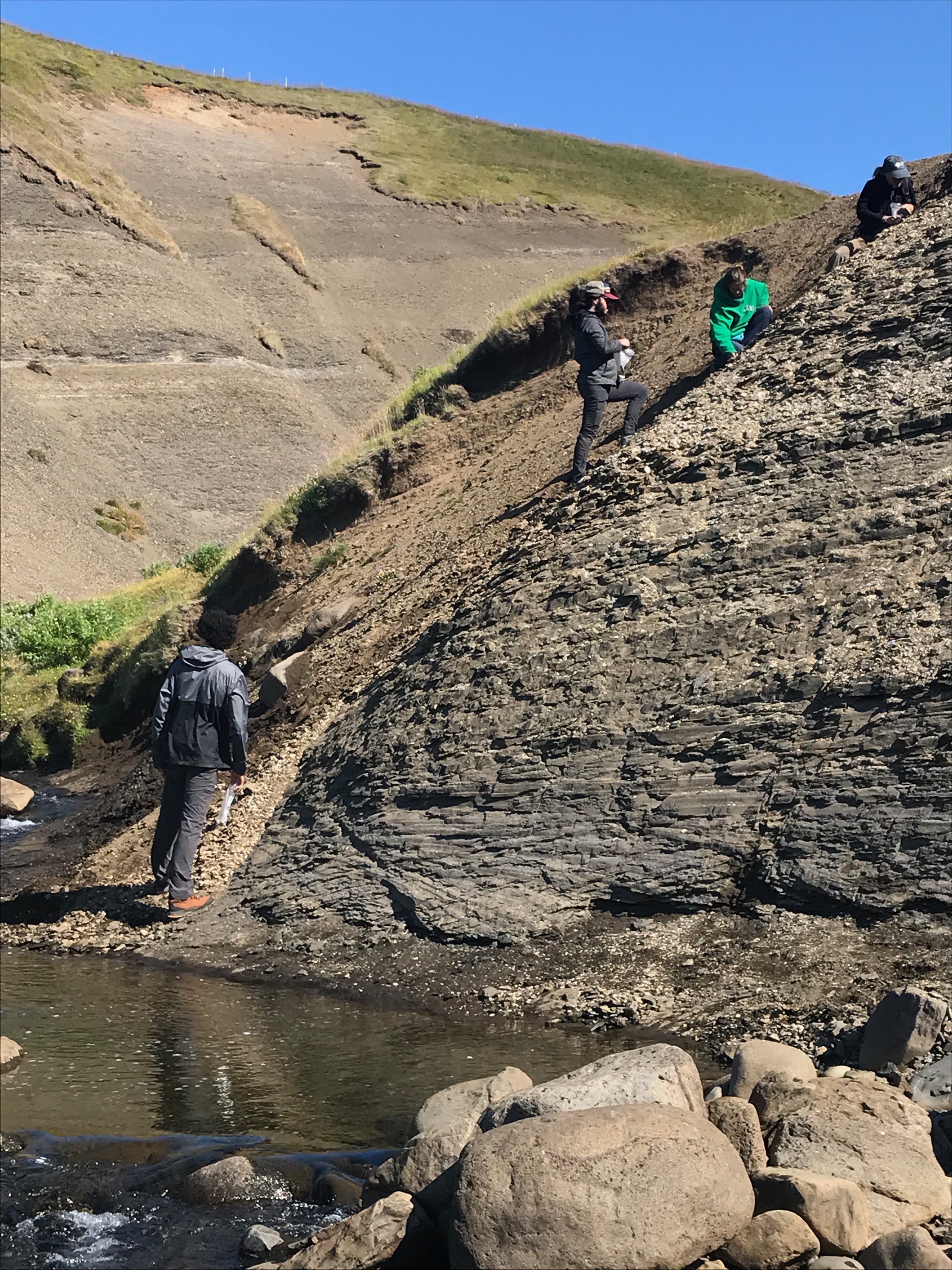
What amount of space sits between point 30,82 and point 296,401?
2860cm

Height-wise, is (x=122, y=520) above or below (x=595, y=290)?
above

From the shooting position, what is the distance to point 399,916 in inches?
347

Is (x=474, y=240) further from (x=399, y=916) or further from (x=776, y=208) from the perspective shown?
(x=399, y=916)

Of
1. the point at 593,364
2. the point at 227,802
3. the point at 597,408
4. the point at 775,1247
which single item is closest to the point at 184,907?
the point at 227,802

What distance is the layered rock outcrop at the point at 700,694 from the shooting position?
792 cm

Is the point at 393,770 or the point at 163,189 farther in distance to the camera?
the point at 163,189

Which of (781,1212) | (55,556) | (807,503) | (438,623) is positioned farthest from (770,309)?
(55,556)

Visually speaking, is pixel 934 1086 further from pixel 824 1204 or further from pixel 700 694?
pixel 700 694

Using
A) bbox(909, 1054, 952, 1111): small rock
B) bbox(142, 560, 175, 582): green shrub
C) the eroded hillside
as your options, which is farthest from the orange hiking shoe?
bbox(142, 560, 175, 582): green shrub

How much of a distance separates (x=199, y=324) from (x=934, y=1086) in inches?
2011

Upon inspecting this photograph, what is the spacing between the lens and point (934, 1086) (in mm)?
5320

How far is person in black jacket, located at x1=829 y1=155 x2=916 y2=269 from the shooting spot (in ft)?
41.0

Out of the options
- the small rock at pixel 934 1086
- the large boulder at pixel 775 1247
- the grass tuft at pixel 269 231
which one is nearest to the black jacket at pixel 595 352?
the small rock at pixel 934 1086

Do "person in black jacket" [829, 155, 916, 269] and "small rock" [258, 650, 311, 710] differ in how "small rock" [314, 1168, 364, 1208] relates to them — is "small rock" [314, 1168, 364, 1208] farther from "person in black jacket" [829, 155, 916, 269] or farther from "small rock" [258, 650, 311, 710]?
"person in black jacket" [829, 155, 916, 269]
